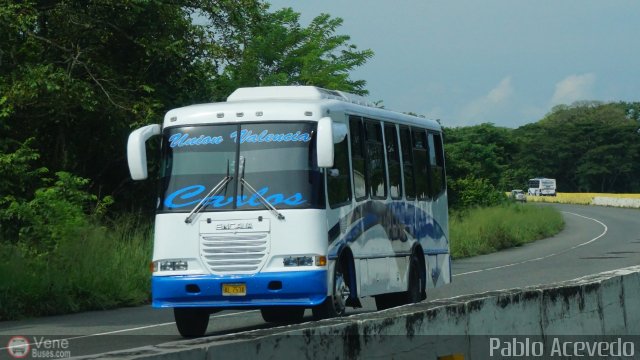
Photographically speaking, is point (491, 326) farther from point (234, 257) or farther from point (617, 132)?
point (617, 132)

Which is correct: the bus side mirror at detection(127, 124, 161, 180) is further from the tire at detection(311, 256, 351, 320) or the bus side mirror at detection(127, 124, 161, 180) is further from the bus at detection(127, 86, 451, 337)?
the tire at detection(311, 256, 351, 320)

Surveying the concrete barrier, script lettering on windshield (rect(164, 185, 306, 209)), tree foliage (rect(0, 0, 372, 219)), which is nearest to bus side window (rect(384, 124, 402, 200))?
script lettering on windshield (rect(164, 185, 306, 209))

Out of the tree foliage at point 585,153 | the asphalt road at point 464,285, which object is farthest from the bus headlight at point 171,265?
the tree foliage at point 585,153

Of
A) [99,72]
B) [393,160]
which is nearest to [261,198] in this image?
[393,160]

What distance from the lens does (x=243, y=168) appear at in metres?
13.9

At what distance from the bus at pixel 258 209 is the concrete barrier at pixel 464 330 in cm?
362

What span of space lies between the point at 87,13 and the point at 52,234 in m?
8.30

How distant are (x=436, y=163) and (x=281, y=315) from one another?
4239 mm

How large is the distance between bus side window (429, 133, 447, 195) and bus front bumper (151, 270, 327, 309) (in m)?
5.74

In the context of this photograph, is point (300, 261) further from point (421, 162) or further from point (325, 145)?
point (421, 162)

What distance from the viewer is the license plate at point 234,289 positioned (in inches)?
531

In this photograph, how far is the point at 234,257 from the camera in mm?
13625

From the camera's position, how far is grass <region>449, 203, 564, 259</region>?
39.3 m

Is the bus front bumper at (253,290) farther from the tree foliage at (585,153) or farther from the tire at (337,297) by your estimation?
the tree foliage at (585,153)
